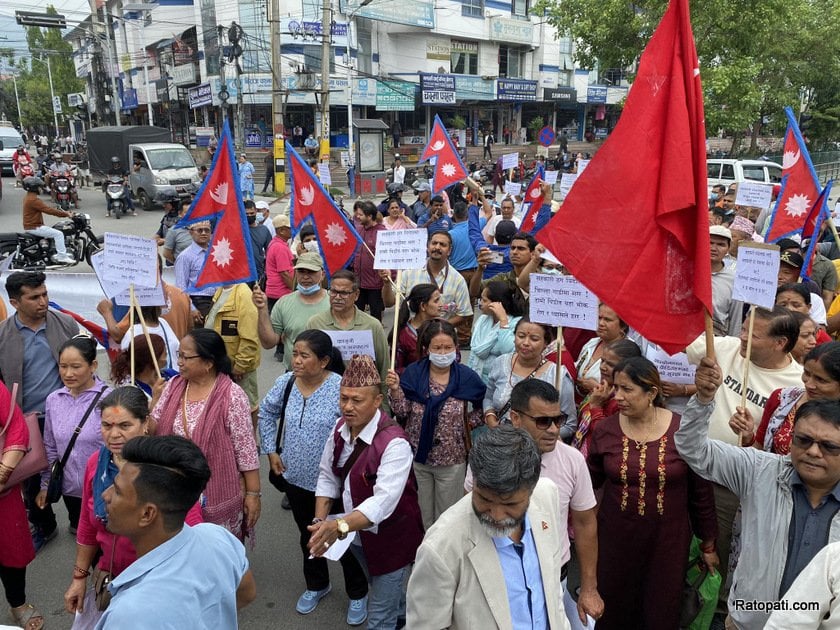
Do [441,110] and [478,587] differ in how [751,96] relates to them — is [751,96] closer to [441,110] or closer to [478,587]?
[478,587]

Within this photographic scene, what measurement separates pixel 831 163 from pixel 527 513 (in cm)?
3213

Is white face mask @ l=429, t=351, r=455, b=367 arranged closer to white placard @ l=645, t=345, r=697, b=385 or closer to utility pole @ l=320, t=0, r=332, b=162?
white placard @ l=645, t=345, r=697, b=385

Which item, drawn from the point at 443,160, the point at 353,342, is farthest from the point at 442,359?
the point at 443,160

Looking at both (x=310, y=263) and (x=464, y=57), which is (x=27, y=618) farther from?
(x=464, y=57)

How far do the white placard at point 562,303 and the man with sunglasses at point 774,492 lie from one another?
94cm

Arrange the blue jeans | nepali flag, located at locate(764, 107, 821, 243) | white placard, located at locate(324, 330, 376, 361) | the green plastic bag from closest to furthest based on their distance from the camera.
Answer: the green plastic bag
the blue jeans
white placard, located at locate(324, 330, 376, 361)
nepali flag, located at locate(764, 107, 821, 243)

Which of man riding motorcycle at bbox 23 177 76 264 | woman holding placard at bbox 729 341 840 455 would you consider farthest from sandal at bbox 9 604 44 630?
man riding motorcycle at bbox 23 177 76 264

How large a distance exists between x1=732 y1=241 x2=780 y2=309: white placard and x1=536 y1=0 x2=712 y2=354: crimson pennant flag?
0.96 metres

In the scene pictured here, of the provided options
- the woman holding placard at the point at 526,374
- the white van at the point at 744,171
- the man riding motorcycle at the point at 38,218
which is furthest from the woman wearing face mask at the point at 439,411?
the white van at the point at 744,171

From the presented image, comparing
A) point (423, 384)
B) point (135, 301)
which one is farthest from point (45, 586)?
point (423, 384)

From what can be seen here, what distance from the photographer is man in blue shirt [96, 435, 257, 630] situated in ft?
6.01

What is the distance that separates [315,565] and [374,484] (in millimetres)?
1000

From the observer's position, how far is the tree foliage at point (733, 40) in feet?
54.9

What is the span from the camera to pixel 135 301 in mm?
3990
